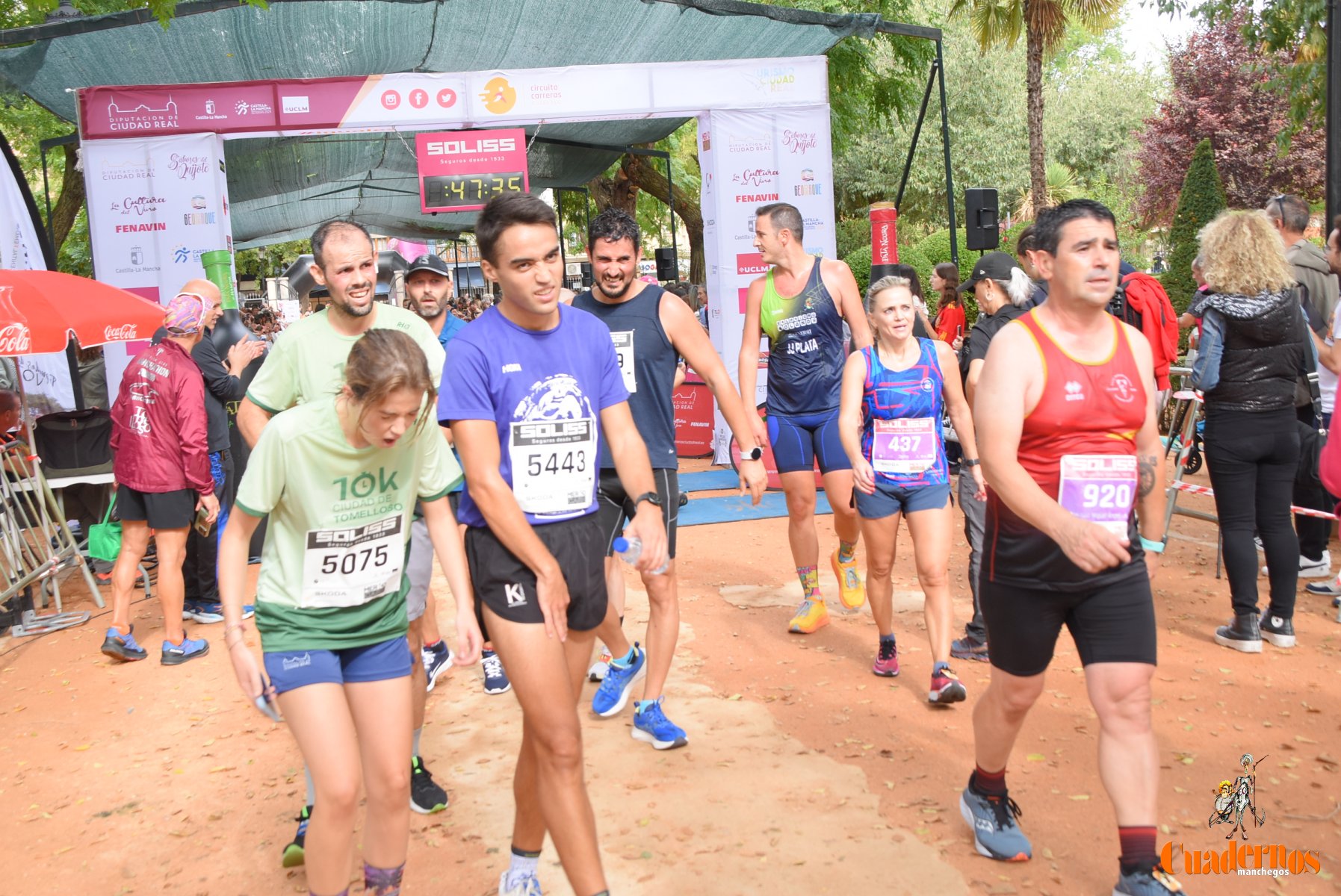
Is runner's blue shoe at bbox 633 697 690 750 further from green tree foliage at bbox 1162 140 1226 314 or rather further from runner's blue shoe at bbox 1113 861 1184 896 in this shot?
green tree foliage at bbox 1162 140 1226 314

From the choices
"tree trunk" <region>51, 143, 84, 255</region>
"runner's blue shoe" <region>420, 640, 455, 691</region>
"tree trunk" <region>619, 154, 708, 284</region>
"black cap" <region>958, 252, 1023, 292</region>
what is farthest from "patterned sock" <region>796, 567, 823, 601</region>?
"tree trunk" <region>619, 154, 708, 284</region>

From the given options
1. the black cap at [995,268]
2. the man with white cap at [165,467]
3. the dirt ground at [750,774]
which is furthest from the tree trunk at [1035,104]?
the man with white cap at [165,467]

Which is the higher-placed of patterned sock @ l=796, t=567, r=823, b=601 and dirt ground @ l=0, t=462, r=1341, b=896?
patterned sock @ l=796, t=567, r=823, b=601

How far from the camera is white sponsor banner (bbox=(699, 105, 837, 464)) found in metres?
12.4

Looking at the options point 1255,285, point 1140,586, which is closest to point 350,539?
point 1140,586

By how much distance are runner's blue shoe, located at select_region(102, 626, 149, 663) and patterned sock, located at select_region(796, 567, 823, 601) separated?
4.14 meters

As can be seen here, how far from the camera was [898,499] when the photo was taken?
5.31 m

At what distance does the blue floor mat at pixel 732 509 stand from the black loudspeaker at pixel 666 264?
13.1 meters

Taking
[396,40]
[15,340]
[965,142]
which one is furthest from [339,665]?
[965,142]

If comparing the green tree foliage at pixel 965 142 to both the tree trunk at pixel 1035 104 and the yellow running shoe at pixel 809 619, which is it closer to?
the tree trunk at pixel 1035 104

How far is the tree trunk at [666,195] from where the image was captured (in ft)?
78.8

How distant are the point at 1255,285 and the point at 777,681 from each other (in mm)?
3119

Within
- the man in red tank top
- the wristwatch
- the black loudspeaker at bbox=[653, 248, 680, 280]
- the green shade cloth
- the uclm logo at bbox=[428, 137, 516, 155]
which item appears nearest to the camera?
the man in red tank top

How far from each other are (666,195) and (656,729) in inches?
859
